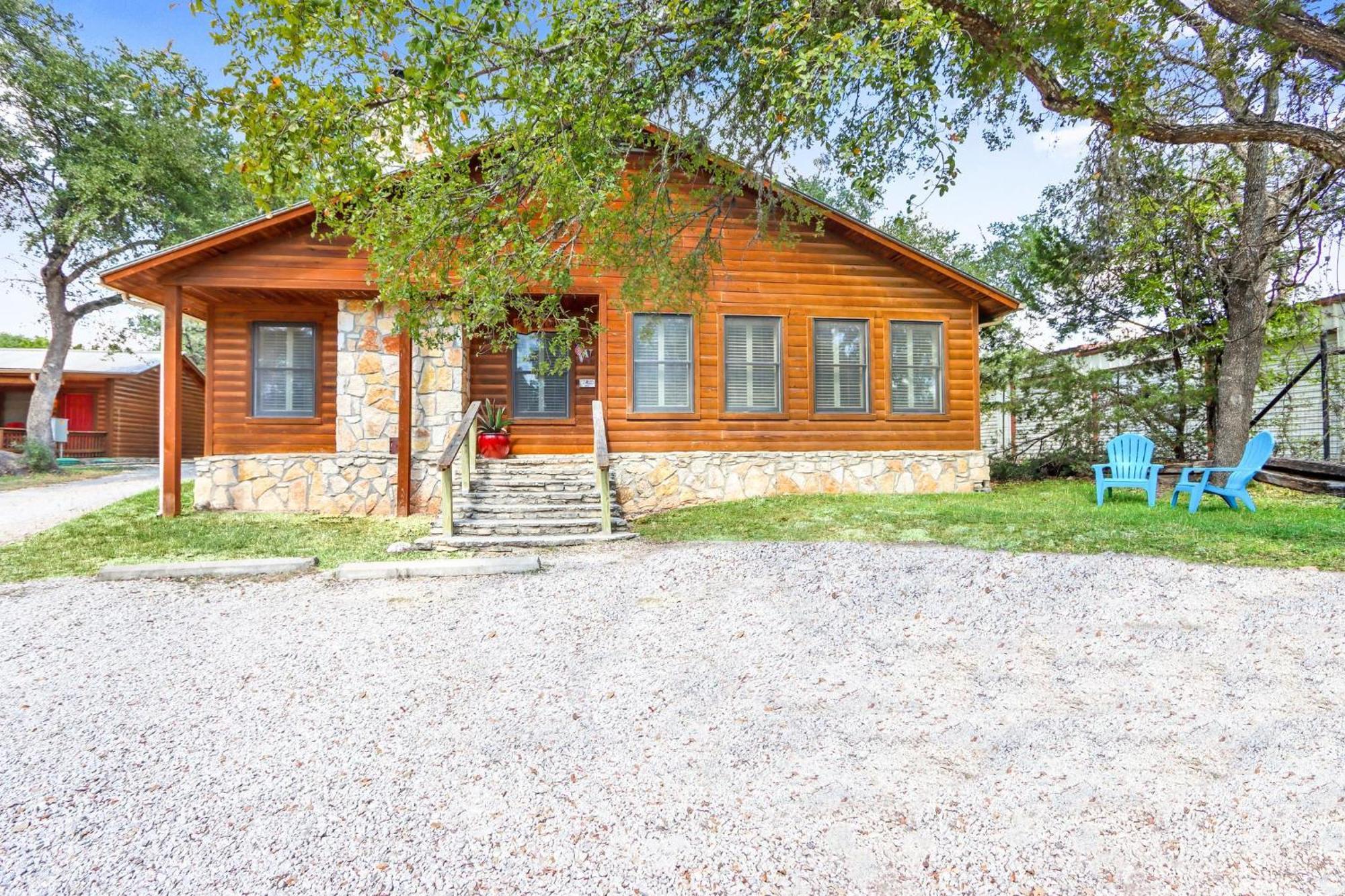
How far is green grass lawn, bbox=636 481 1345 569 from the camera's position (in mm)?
5262

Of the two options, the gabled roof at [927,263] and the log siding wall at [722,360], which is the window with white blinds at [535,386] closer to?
the log siding wall at [722,360]

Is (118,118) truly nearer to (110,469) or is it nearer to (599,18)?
(110,469)

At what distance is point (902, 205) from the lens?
586cm

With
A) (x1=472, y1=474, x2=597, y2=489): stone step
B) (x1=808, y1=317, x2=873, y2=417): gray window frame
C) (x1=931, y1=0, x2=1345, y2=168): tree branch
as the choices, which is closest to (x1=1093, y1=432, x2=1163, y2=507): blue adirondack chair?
(x1=808, y1=317, x2=873, y2=417): gray window frame

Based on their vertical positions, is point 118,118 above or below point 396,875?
above

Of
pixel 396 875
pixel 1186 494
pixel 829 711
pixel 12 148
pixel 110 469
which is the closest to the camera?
pixel 396 875

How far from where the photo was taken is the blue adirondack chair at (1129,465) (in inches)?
322

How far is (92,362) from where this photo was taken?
69.9ft

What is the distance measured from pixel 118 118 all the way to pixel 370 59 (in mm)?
15897

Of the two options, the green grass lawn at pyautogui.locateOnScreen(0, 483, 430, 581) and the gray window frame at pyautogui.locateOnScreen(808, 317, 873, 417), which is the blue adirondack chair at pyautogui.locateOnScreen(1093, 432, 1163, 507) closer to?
the gray window frame at pyautogui.locateOnScreen(808, 317, 873, 417)

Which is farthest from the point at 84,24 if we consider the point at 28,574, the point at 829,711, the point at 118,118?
the point at 829,711

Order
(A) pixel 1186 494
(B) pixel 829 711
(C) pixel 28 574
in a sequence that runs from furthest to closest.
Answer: (A) pixel 1186 494
(C) pixel 28 574
(B) pixel 829 711

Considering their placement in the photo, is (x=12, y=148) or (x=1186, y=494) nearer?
(x=1186, y=494)

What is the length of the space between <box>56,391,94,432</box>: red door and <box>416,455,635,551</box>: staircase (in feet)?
63.2
